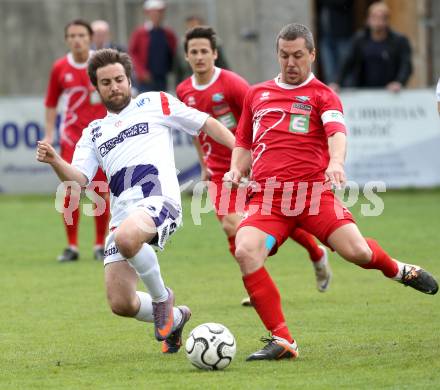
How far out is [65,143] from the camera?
1194 cm

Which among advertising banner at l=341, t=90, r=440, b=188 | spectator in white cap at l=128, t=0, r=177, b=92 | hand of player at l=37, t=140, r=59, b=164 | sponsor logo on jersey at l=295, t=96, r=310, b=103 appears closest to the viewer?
hand of player at l=37, t=140, r=59, b=164

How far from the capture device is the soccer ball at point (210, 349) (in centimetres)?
654

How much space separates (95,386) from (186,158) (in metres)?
10.5

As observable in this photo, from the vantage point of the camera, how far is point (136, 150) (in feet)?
23.9

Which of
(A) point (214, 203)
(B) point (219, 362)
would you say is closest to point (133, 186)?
(B) point (219, 362)

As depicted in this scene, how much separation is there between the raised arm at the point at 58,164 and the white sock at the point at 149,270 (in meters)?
0.64

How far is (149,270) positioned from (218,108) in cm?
263

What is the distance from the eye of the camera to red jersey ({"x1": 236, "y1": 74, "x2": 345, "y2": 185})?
284 inches

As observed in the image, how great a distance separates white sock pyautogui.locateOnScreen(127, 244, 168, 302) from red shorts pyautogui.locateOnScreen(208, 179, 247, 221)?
2.32 m

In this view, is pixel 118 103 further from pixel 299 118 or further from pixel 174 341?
pixel 174 341

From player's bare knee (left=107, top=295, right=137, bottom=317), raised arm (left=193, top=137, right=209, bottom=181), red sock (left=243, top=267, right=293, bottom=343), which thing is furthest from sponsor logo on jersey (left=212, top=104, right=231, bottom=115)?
red sock (left=243, top=267, right=293, bottom=343)

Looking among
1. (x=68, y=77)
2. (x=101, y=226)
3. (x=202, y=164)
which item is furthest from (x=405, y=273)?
(x=68, y=77)

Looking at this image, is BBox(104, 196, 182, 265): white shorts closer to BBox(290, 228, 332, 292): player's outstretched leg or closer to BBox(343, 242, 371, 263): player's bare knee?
BBox(343, 242, 371, 263): player's bare knee

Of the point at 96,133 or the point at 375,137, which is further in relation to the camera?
the point at 375,137
